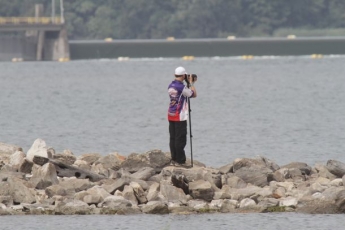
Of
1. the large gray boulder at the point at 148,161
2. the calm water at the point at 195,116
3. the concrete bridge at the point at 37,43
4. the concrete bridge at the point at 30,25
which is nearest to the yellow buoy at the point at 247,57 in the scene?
the calm water at the point at 195,116

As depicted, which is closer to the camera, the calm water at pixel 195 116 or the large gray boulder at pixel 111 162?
the calm water at pixel 195 116

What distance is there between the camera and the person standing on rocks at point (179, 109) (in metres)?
26.3

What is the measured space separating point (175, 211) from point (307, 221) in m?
2.32

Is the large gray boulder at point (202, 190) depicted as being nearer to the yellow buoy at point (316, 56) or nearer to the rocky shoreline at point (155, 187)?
the rocky shoreline at point (155, 187)

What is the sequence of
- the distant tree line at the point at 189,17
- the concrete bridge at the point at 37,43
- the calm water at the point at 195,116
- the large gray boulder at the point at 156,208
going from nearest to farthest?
the calm water at the point at 195,116 < the large gray boulder at the point at 156,208 < the concrete bridge at the point at 37,43 < the distant tree line at the point at 189,17

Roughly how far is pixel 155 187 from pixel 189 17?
127 meters

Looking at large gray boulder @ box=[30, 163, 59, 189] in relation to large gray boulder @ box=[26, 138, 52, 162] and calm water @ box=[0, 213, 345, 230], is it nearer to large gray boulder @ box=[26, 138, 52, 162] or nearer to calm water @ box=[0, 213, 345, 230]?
large gray boulder @ box=[26, 138, 52, 162]

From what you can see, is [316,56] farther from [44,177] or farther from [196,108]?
[44,177]

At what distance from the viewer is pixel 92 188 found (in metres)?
24.7

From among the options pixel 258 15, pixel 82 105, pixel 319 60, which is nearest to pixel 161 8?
pixel 258 15

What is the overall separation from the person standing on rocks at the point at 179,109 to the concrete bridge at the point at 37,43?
98.3m

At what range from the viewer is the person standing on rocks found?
26.3m

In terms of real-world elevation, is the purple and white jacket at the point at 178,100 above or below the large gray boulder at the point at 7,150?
above

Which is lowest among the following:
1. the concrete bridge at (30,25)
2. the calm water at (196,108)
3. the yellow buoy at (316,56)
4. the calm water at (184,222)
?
the calm water at (196,108)
